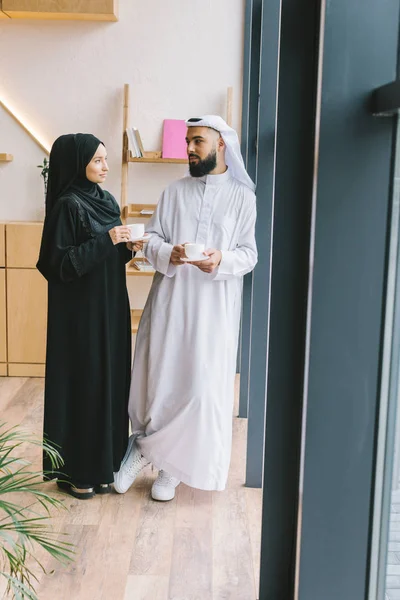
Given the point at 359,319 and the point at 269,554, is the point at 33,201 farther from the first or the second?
the point at 359,319

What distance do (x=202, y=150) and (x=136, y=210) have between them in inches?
103

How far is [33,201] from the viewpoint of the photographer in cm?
575

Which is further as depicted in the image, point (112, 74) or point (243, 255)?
point (112, 74)

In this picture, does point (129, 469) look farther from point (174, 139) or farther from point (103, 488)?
point (174, 139)

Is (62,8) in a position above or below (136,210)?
above

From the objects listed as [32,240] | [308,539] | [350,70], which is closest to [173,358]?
[308,539]

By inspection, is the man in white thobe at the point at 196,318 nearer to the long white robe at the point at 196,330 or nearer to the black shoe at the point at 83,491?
the long white robe at the point at 196,330

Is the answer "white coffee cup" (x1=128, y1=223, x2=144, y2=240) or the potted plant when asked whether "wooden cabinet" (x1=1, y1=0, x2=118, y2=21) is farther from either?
the potted plant

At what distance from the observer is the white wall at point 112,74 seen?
5660 mm

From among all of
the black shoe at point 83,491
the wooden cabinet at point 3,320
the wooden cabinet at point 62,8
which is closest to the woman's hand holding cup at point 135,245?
the black shoe at point 83,491

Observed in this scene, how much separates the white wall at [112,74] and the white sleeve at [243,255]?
2685 millimetres

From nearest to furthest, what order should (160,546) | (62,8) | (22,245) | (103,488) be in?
(160,546) < (103,488) < (22,245) < (62,8)

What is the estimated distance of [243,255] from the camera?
125 inches

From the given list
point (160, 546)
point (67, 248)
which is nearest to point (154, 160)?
point (67, 248)
